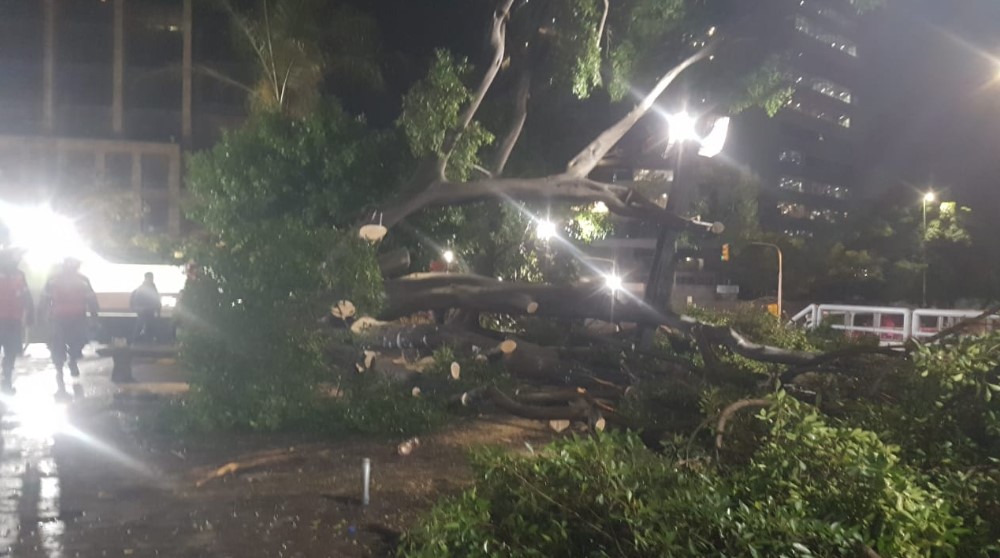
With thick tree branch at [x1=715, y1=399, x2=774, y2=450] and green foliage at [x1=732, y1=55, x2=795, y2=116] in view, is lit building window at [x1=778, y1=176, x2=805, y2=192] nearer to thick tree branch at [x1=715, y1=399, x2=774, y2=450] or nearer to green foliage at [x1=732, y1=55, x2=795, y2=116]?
green foliage at [x1=732, y1=55, x2=795, y2=116]

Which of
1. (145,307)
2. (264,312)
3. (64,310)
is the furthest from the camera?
(145,307)

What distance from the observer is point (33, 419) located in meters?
8.59

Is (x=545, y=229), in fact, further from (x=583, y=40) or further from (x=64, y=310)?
(x=64, y=310)

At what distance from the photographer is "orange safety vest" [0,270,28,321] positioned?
30.7 ft

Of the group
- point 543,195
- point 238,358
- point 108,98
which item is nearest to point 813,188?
point 108,98

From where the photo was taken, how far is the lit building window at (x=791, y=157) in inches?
2355

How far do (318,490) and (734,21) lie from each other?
32.4 ft

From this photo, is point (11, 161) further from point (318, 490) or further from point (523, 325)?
point (318, 490)

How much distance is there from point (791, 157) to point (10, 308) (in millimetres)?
59235

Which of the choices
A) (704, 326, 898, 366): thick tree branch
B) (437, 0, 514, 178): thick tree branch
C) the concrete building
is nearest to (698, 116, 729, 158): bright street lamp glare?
(704, 326, 898, 366): thick tree branch

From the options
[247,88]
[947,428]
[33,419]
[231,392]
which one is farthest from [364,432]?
[247,88]

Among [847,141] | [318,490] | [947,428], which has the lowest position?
[318,490]

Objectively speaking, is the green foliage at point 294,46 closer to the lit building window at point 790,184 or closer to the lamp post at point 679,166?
the lamp post at point 679,166

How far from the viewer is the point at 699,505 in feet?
13.0
